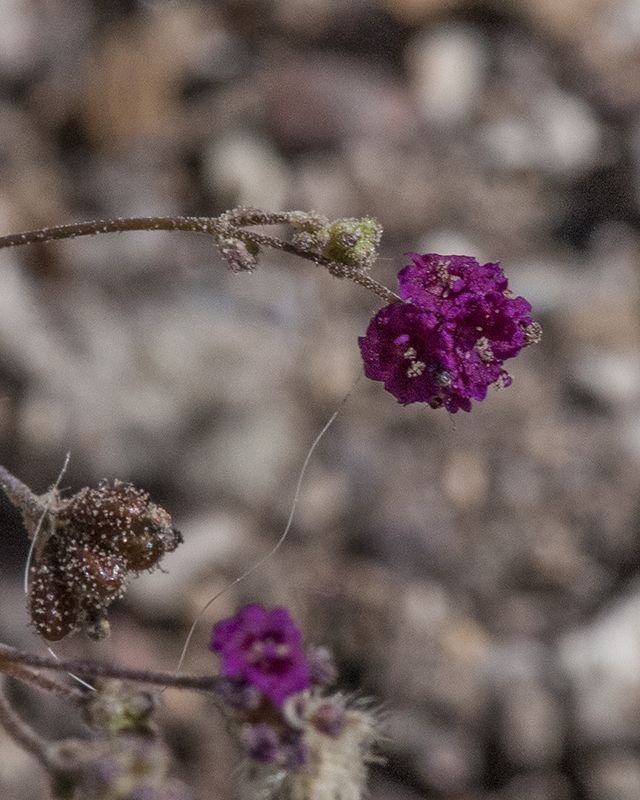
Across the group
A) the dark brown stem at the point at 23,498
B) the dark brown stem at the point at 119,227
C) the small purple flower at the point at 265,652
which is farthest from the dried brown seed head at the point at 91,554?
the dark brown stem at the point at 119,227

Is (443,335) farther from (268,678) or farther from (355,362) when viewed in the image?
(355,362)

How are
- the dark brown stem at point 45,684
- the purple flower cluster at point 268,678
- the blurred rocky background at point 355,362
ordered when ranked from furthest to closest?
the blurred rocky background at point 355,362, the dark brown stem at point 45,684, the purple flower cluster at point 268,678

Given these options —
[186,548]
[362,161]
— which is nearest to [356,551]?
[186,548]

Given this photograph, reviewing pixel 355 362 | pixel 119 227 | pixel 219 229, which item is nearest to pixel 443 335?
pixel 219 229

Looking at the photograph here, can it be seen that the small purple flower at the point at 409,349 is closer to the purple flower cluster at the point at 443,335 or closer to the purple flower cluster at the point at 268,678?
the purple flower cluster at the point at 443,335

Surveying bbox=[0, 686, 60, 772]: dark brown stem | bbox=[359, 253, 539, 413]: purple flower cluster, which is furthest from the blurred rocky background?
bbox=[359, 253, 539, 413]: purple flower cluster

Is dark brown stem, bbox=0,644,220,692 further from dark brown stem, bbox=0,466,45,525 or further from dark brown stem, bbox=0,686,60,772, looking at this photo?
dark brown stem, bbox=0,466,45,525
